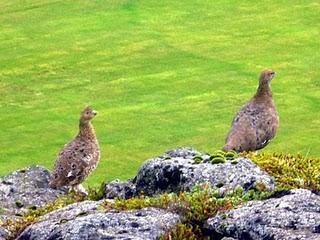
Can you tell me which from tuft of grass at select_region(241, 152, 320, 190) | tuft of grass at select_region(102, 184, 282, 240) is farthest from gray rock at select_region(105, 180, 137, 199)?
tuft of grass at select_region(102, 184, 282, 240)

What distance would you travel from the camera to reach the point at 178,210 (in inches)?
293

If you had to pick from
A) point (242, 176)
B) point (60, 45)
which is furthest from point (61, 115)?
point (242, 176)

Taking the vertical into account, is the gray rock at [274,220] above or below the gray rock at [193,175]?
above

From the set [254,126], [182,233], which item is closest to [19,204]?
[182,233]

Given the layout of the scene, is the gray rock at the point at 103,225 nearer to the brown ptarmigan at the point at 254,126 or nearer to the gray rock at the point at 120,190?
the gray rock at the point at 120,190

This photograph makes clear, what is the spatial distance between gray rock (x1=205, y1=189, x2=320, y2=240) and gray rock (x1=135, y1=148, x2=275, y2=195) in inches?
28.8

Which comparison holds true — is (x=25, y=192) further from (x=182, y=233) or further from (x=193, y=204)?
(x=182, y=233)

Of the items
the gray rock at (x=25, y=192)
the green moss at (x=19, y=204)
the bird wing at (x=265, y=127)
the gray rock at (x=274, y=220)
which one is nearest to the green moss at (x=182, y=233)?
the gray rock at (x=274, y=220)

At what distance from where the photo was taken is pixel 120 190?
9.31 m

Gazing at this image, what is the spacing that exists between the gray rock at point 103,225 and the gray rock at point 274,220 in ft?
1.23

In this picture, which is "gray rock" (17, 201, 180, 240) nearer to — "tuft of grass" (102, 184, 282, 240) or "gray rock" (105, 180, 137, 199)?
"tuft of grass" (102, 184, 282, 240)

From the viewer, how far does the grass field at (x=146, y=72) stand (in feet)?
90.0

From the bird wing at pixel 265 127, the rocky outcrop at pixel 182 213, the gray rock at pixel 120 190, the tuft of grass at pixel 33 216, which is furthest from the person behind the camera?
the bird wing at pixel 265 127

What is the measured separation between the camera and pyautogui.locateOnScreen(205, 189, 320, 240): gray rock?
6.77m
